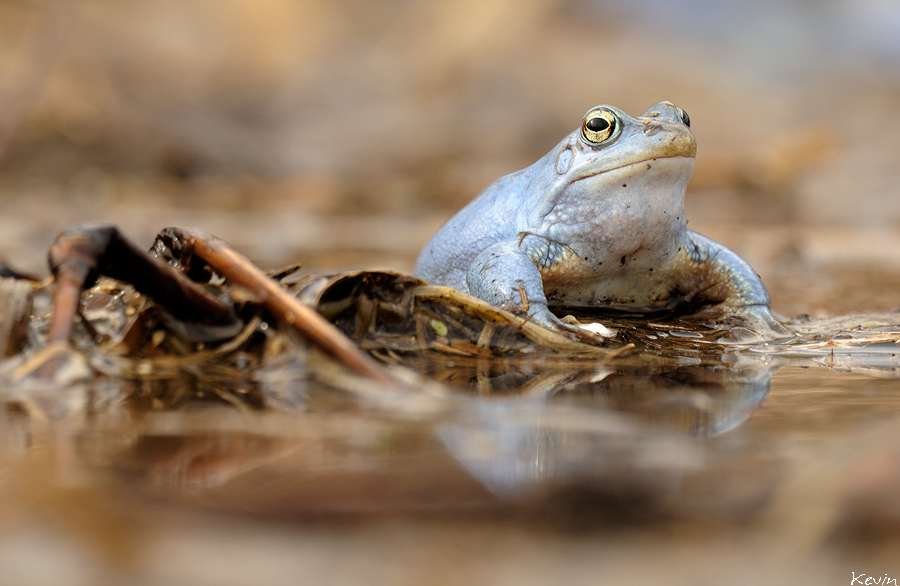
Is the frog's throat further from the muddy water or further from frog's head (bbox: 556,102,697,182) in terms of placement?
the muddy water

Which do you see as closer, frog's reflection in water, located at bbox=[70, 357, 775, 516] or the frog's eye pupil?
frog's reflection in water, located at bbox=[70, 357, 775, 516]

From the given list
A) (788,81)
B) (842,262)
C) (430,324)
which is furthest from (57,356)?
(788,81)

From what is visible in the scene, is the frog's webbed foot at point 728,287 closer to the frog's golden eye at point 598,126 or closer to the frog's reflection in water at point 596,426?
the frog's golden eye at point 598,126

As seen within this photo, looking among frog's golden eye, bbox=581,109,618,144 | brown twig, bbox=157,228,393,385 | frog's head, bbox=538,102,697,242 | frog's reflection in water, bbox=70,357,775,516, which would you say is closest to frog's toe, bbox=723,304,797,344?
frog's head, bbox=538,102,697,242

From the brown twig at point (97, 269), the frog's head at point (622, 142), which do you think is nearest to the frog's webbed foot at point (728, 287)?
the frog's head at point (622, 142)

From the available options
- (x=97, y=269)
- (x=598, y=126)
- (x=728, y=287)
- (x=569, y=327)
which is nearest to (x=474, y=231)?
(x=598, y=126)

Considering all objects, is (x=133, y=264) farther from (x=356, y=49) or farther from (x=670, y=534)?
(x=356, y=49)
